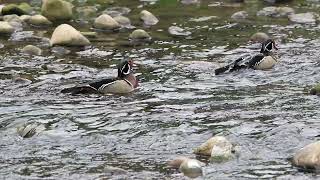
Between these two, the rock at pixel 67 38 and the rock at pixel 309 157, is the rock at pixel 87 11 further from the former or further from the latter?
the rock at pixel 309 157

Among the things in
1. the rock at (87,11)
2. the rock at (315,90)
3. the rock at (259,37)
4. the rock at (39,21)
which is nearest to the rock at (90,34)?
the rock at (39,21)

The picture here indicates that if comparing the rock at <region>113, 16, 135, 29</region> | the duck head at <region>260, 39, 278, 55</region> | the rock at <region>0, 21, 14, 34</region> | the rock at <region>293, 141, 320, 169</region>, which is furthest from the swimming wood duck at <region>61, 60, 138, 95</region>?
the rock at <region>113, 16, 135, 29</region>

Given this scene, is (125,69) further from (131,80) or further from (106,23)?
(106,23)

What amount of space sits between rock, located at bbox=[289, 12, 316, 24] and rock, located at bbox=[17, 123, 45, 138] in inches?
359

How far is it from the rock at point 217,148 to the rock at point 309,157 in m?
0.72

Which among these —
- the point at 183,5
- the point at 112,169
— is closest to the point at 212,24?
the point at 183,5

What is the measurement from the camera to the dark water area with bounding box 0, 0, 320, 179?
8.28 metres

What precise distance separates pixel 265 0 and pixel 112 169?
13312 millimetres

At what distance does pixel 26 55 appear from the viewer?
14781mm

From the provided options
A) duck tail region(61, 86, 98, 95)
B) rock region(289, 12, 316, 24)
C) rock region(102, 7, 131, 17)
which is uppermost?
rock region(102, 7, 131, 17)

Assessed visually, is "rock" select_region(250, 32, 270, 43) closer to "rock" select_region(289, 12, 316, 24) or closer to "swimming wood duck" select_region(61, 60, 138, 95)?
→ "rock" select_region(289, 12, 316, 24)

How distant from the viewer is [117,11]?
1966cm

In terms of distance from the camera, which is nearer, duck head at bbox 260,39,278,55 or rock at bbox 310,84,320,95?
rock at bbox 310,84,320,95

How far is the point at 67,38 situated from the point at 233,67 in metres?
4.08
